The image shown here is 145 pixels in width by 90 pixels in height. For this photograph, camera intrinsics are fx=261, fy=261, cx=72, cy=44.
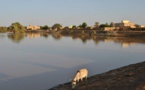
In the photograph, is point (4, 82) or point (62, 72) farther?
point (62, 72)

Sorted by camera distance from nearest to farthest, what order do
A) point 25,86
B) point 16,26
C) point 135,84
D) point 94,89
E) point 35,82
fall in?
point 135,84
point 94,89
point 25,86
point 35,82
point 16,26

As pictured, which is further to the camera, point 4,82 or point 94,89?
point 4,82

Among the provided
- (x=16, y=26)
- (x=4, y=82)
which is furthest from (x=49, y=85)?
(x=16, y=26)

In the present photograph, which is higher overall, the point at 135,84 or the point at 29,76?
the point at 135,84

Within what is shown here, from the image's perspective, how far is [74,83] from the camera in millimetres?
12359

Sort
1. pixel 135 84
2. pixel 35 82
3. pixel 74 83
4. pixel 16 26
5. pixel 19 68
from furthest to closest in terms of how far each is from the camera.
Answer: pixel 16 26, pixel 19 68, pixel 35 82, pixel 74 83, pixel 135 84

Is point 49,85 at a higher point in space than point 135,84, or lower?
lower

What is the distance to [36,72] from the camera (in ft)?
63.5

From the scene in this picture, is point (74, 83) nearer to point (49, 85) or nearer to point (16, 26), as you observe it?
point (49, 85)

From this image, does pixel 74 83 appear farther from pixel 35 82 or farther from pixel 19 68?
pixel 19 68

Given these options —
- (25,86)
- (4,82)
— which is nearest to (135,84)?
(25,86)

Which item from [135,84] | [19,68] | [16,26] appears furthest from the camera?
[16,26]

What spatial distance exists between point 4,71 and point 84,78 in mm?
7741

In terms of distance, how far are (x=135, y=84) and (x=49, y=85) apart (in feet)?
19.5
